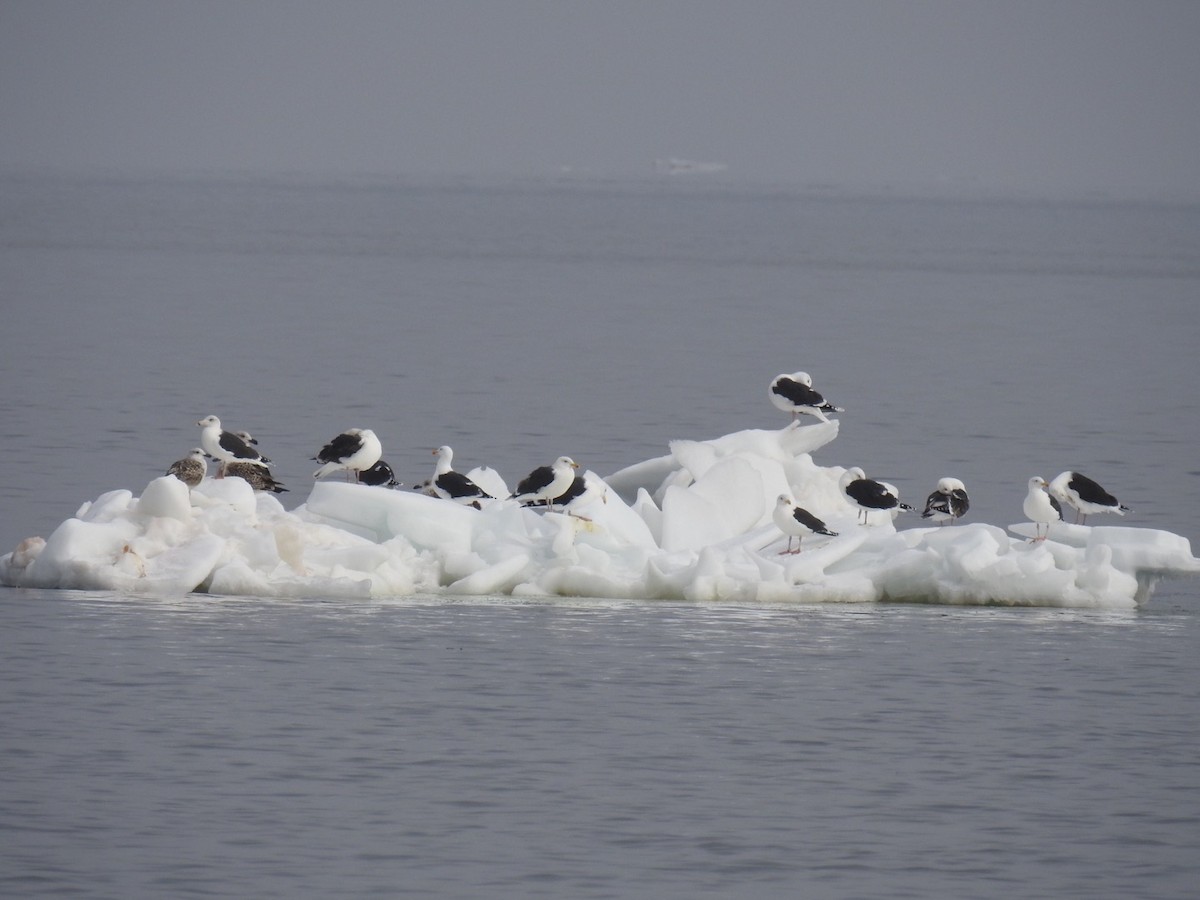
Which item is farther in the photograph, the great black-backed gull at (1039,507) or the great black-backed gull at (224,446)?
the great black-backed gull at (224,446)

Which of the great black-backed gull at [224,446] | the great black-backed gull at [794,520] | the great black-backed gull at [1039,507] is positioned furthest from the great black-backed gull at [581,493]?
the great black-backed gull at [1039,507]

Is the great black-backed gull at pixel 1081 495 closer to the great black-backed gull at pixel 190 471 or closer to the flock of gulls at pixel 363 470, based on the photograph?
the flock of gulls at pixel 363 470

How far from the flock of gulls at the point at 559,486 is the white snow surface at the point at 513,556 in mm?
224

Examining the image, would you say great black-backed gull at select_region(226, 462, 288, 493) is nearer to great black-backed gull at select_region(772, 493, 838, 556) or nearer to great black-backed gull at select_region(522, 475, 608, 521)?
great black-backed gull at select_region(522, 475, 608, 521)

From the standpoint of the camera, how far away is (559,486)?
19328mm

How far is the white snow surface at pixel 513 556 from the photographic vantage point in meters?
18.2

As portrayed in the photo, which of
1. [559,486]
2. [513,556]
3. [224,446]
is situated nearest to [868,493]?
[559,486]

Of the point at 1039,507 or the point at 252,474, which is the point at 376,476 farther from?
the point at 1039,507

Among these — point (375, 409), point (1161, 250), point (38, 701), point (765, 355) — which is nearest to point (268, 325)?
point (765, 355)

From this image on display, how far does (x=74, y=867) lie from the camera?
472 inches

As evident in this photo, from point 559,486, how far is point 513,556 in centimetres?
94

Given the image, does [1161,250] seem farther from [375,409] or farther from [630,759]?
[630,759]

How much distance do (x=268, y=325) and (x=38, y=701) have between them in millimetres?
37653

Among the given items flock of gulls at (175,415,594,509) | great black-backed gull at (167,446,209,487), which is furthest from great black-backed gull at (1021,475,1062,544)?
great black-backed gull at (167,446,209,487)
